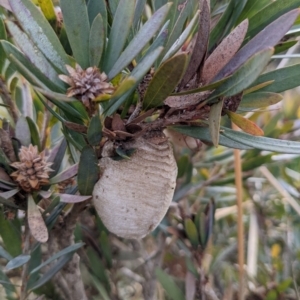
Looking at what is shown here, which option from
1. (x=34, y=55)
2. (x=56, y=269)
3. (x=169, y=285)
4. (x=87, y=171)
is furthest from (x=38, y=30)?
(x=169, y=285)

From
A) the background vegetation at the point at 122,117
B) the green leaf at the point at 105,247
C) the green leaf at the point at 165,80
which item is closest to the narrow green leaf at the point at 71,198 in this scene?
the background vegetation at the point at 122,117

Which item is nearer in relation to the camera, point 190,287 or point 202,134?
point 202,134

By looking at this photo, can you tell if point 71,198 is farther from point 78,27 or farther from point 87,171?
point 78,27

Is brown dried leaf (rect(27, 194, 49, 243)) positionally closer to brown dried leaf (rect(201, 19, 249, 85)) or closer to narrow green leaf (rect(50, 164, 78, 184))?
narrow green leaf (rect(50, 164, 78, 184))

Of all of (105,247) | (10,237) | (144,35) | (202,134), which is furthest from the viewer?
(105,247)

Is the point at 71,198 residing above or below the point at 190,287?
above

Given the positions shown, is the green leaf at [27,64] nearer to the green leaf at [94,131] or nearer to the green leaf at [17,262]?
the green leaf at [94,131]
